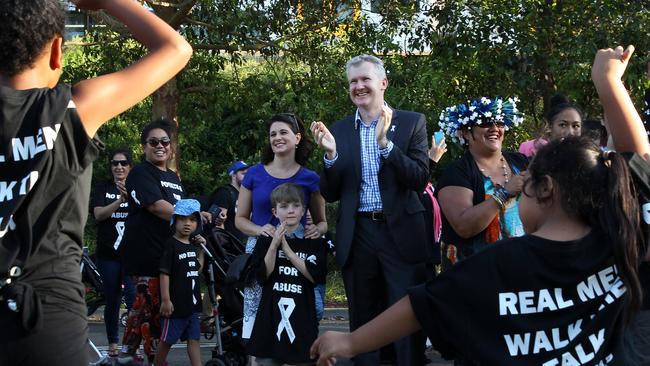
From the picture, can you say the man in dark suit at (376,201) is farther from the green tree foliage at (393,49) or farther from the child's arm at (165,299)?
the green tree foliage at (393,49)

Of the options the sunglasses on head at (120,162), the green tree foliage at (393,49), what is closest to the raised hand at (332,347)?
the sunglasses on head at (120,162)

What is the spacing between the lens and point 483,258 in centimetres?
342

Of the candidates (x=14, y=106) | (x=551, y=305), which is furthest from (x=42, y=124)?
(x=551, y=305)

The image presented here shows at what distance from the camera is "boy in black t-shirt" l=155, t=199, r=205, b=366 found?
7.95 meters

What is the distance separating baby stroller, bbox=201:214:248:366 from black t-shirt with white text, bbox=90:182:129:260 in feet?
3.04

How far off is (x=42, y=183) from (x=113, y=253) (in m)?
6.40

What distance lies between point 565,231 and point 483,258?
29cm

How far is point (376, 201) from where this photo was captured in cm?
675

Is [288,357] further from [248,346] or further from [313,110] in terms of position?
[313,110]

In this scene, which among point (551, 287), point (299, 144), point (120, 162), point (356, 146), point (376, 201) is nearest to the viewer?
point (551, 287)

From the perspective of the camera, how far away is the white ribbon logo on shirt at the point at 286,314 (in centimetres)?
699

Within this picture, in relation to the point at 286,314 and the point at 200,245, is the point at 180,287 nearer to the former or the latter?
the point at 200,245

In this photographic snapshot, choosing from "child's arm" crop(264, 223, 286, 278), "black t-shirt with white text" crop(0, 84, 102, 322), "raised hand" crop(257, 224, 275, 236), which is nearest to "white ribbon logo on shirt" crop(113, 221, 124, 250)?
"raised hand" crop(257, 224, 275, 236)

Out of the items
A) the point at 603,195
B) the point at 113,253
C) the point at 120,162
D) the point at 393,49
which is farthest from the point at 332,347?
the point at 393,49
